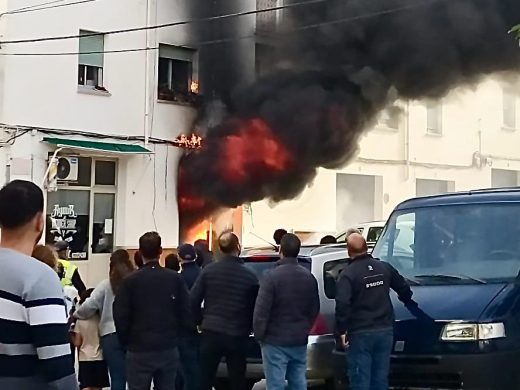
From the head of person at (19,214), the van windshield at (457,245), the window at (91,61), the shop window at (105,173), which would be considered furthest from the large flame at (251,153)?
the head of person at (19,214)

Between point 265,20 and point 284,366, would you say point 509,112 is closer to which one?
point 265,20

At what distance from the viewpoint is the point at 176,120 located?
18.9 meters

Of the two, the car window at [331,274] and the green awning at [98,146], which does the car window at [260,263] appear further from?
Answer: the green awning at [98,146]

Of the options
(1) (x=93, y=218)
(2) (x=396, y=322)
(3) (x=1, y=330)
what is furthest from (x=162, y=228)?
(3) (x=1, y=330)

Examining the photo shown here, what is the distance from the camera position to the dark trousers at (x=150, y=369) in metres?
6.40

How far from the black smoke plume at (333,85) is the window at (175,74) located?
1.06m

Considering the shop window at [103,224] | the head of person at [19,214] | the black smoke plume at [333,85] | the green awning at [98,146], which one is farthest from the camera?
the black smoke plume at [333,85]

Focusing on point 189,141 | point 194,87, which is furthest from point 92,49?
point 189,141

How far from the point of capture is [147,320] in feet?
21.0

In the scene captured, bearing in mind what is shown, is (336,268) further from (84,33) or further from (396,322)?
(84,33)

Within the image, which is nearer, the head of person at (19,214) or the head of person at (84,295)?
the head of person at (19,214)

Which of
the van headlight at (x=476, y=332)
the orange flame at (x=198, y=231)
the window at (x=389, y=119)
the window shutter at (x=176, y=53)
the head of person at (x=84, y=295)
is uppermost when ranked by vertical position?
the window shutter at (x=176, y=53)

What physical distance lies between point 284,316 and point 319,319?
46.1 inches

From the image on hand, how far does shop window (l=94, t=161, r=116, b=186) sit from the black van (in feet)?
34.1
